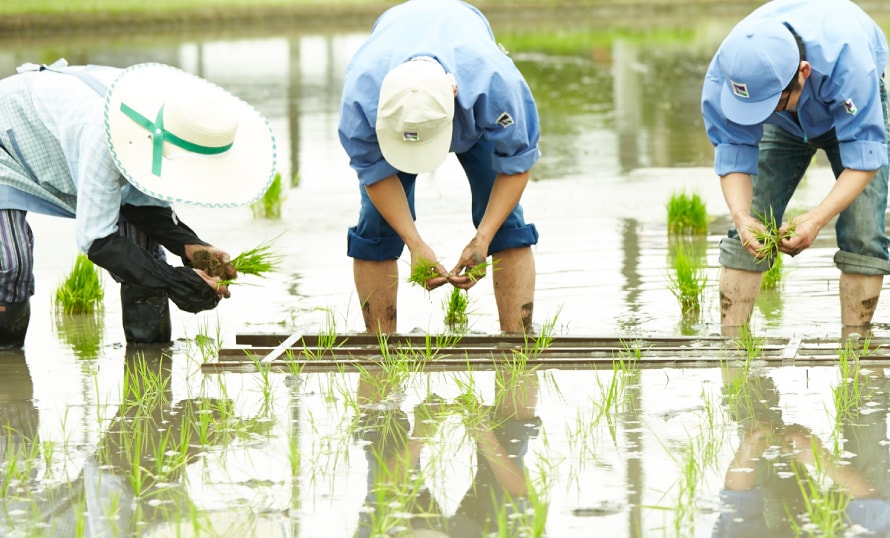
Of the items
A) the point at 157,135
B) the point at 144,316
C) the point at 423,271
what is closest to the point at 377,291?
the point at 423,271

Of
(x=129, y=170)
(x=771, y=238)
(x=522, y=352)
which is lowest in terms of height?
(x=522, y=352)

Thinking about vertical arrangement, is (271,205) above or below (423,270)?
above

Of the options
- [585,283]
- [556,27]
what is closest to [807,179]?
[585,283]

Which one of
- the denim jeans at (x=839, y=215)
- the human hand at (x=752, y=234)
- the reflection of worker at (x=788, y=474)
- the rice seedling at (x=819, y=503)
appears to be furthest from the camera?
the denim jeans at (x=839, y=215)

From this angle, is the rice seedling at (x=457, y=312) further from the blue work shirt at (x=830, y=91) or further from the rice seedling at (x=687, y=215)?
the rice seedling at (x=687, y=215)

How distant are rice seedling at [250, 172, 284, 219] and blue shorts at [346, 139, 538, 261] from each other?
2.74 meters

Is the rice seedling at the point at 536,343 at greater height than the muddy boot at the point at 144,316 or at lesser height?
lesser

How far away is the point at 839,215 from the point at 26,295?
2963 mm

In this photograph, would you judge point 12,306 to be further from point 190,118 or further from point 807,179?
point 807,179

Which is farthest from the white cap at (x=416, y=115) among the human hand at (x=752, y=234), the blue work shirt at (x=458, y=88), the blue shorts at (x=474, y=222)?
the human hand at (x=752, y=234)

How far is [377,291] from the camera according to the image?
4867 millimetres

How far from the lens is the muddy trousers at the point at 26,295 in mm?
4582

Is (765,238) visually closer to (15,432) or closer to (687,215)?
(687,215)

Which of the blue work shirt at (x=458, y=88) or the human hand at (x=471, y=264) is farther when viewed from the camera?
the human hand at (x=471, y=264)
